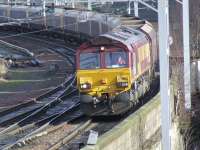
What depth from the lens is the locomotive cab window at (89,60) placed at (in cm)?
2084

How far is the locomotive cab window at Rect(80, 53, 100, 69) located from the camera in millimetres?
20844

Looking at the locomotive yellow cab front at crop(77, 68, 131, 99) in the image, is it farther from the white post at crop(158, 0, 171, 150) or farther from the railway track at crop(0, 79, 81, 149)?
the white post at crop(158, 0, 171, 150)

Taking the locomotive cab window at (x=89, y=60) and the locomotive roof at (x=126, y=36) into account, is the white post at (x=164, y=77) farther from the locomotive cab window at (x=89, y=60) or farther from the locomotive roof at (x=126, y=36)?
the locomotive roof at (x=126, y=36)

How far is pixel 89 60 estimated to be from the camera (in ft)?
68.6

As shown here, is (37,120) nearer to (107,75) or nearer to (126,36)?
(107,75)

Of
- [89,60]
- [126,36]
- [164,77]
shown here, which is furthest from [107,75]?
[164,77]

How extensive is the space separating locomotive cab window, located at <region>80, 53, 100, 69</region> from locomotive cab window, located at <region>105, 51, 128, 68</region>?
0.28 meters

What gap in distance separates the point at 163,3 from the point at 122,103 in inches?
316

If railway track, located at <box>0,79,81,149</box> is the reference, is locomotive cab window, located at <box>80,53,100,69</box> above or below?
above

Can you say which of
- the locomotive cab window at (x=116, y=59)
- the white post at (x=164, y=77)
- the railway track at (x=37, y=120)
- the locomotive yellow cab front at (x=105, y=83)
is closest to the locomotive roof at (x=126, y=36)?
the locomotive cab window at (x=116, y=59)

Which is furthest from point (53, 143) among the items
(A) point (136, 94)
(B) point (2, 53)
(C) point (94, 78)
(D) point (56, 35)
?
(D) point (56, 35)

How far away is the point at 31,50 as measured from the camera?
44.9 metres

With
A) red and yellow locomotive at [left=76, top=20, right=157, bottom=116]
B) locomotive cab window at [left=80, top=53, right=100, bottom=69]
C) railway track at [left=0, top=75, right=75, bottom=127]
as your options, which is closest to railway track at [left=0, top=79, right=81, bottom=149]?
railway track at [left=0, top=75, right=75, bottom=127]

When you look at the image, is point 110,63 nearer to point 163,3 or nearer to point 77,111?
point 77,111
